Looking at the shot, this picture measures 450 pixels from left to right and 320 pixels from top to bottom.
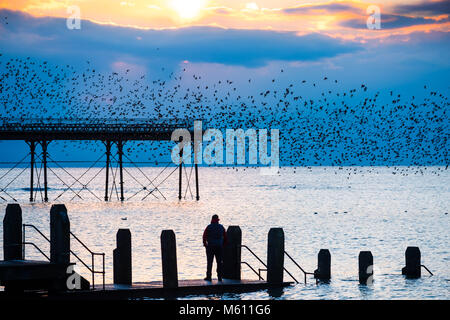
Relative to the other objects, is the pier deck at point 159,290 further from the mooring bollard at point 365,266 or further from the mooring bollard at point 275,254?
the mooring bollard at point 365,266

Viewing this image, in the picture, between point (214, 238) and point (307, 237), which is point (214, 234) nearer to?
point (214, 238)

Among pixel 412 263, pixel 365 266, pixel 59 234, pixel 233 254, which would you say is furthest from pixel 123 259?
pixel 412 263

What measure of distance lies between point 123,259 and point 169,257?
1509 millimetres

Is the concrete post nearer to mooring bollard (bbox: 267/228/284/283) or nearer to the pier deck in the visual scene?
the pier deck

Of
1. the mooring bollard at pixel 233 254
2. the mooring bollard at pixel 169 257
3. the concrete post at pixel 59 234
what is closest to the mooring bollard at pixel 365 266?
the mooring bollard at pixel 233 254

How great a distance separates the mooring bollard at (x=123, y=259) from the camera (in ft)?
76.1

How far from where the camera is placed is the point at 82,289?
22.2m

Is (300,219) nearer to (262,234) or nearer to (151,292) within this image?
(262,234)

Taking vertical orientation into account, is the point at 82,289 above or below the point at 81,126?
below

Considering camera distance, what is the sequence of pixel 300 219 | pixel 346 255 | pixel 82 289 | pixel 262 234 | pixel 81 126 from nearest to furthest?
1. pixel 82 289
2. pixel 346 255
3. pixel 262 234
4. pixel 81 126
5. pixel 300 219

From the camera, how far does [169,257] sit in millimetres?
22547

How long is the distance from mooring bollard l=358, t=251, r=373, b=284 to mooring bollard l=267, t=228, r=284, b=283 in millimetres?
4310
